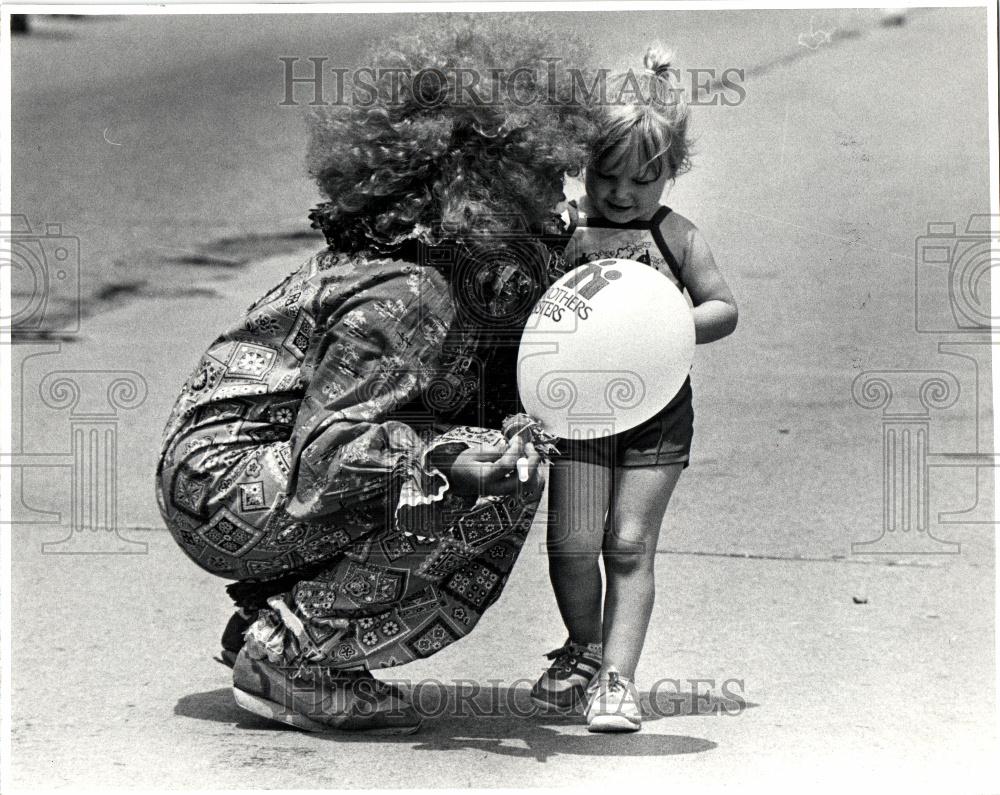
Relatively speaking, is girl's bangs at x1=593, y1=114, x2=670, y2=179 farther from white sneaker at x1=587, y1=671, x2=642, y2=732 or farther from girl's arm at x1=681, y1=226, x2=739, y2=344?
white sneaker at x1=587, y1=671, x2=642, y2=732

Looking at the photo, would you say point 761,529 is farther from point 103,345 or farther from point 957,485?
point 103,345

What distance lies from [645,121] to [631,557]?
33.6 inches

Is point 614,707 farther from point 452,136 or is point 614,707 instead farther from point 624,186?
point 452,136

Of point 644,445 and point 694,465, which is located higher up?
point 644,445

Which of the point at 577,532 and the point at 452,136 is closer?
the point at 452,136

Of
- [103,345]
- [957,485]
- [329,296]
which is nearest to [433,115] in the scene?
[329,296]

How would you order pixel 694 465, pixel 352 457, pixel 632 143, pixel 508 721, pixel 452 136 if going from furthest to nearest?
pixel 694 465 < pixel 508 721 < pixel 632 143 < pixel 452 136 < pixel 352 457

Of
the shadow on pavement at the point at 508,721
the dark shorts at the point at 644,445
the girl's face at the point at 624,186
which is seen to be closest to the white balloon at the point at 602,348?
the dark shorts at the point at 644,445

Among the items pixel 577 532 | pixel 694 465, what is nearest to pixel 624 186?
pixel 577 532

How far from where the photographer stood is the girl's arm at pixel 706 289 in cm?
299

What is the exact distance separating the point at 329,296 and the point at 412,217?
8.4 inches

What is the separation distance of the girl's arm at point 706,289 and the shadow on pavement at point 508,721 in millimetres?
770

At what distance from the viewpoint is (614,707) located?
2.88 meters

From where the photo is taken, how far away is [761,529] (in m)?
4.50
